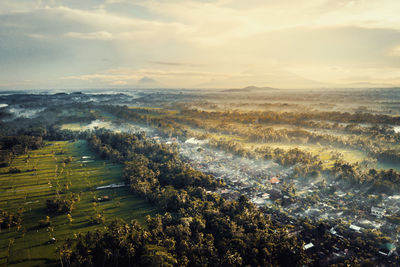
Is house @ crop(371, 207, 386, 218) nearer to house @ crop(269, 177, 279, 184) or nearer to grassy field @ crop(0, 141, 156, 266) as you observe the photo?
house @ crop(269, 177, 279, 184)

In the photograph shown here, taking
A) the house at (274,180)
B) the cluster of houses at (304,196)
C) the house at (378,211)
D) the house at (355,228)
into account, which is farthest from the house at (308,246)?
the house at (274,180)

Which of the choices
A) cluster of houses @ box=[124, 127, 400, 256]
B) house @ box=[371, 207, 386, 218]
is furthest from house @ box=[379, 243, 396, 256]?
house @ box=[371, 207, 386, 218]

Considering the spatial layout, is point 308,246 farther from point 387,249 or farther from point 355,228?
point 387,249

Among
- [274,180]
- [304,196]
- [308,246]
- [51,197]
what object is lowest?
[308,246]

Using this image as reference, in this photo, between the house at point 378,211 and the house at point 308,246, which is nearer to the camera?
the house at point 308,246

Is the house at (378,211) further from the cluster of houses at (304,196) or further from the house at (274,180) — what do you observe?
the house at (274,180)

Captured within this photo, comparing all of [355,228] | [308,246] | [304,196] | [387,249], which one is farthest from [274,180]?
[387,249]
